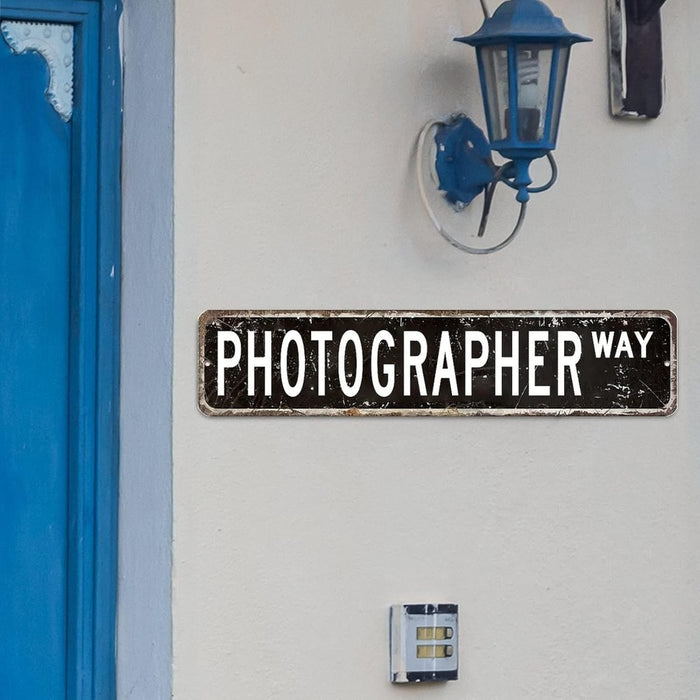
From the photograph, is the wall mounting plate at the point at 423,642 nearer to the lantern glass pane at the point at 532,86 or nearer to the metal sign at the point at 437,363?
the metal sign at the point at 437,363

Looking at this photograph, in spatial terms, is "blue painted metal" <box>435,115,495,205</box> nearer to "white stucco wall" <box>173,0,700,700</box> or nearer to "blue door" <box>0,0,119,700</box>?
"white stucco wall" <box>173,0,700,700</box>

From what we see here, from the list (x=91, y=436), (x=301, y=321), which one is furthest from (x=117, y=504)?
(x=301, y=321)

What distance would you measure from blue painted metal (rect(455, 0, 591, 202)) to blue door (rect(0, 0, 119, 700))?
83cm

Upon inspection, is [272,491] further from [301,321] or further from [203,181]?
[203,181]

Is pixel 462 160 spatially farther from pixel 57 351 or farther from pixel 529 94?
pixel 57 351

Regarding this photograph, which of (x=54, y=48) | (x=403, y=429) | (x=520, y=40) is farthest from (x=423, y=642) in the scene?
(x=54, y=48)

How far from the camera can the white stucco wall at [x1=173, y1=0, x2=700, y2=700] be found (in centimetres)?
264

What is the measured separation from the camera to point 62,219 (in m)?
2.65

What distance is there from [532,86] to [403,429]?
0.79 m

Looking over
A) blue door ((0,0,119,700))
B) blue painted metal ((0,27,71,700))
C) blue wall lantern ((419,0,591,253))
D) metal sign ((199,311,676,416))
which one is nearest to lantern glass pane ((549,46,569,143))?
blue wall lantern ((419,0,591,253))

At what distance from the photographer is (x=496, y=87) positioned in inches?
98.8

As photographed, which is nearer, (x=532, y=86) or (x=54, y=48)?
(x=532, y=86)

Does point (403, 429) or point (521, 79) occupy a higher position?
point (521, 79)

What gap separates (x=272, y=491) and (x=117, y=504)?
1.11 feet
